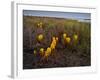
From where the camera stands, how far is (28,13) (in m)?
2.02

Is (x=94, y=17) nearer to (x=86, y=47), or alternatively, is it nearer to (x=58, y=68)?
(x=86, y=47)

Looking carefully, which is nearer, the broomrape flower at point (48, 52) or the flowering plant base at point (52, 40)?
the flowering plant base at point (52, 40)

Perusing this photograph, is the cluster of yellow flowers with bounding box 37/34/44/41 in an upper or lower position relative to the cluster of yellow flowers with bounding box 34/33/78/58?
upper

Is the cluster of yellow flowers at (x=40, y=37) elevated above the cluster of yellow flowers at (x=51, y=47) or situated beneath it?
elevated above

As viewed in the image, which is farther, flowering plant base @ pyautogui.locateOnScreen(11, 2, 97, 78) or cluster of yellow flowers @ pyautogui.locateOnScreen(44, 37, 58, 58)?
cluster of yellow flowers @ pyautogui.locateOnScreen(44, 37, 58, 58)

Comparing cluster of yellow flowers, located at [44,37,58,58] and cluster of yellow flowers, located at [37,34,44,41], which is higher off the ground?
cluster of yellow flowers, located at [37,34,44,41]

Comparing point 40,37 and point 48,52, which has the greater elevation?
point 40,37

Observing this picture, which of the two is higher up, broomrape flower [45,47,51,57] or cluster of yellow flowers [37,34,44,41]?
cluster of yellow flowers [37,34,44,41]

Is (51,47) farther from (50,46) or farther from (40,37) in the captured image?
(40,37)

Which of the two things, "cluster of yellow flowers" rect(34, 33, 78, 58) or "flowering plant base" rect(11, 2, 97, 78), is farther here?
"cluster of yellow flowers" rect(34, 33, 78, 58)

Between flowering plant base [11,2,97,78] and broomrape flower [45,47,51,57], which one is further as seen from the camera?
broomrape flower [45,47,51,57]

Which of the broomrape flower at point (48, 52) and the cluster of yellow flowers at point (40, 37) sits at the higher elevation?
the cluster of yellow flowers at point (40, 37)

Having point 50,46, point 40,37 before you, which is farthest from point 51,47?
point 40,37

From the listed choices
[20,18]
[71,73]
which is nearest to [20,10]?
[20,18]
